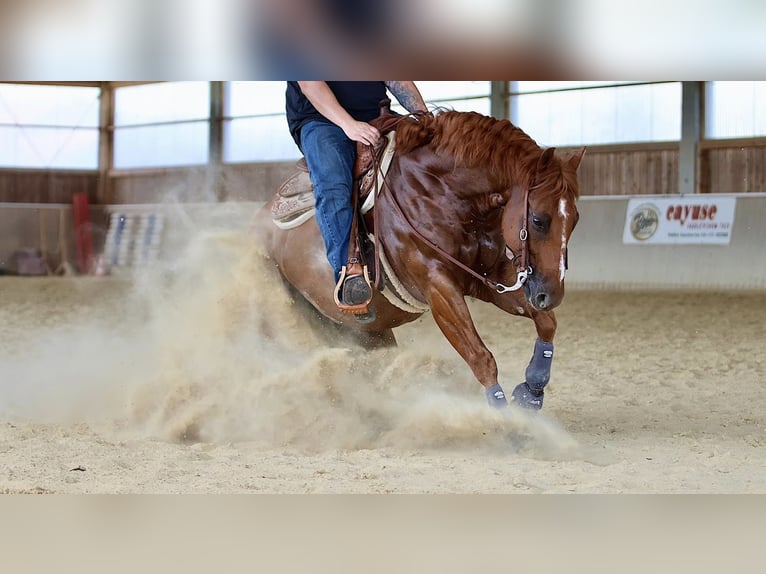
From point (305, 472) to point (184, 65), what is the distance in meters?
1.91

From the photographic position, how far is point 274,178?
1609 centimetres

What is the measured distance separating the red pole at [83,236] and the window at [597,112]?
8151 mm

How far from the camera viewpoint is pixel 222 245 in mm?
4957

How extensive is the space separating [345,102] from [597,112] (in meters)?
11.0

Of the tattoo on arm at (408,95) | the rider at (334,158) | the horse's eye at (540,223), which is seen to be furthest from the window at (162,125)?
the horse's eye at (540,223)

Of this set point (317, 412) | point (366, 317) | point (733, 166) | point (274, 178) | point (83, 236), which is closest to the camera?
point (366, 317)

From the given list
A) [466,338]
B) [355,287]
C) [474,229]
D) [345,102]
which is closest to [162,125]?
[345,102]

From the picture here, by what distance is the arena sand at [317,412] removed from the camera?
3352 mm

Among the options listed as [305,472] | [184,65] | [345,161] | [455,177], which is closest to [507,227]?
[455,177]

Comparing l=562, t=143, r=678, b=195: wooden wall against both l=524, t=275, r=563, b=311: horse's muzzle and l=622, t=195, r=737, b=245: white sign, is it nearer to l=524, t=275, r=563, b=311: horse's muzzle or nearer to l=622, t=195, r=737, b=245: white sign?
l=622, t=195, r=737, b=245: white sign

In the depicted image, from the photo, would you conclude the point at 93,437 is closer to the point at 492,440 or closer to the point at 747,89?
the point at 492,440

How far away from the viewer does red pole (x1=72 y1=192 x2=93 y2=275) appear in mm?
15758

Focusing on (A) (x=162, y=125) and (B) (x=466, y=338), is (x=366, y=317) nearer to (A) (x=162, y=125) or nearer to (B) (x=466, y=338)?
(B) (x=466, y=338)

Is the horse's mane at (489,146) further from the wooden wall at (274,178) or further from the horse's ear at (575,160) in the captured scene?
the wooden wall at (274,178)
